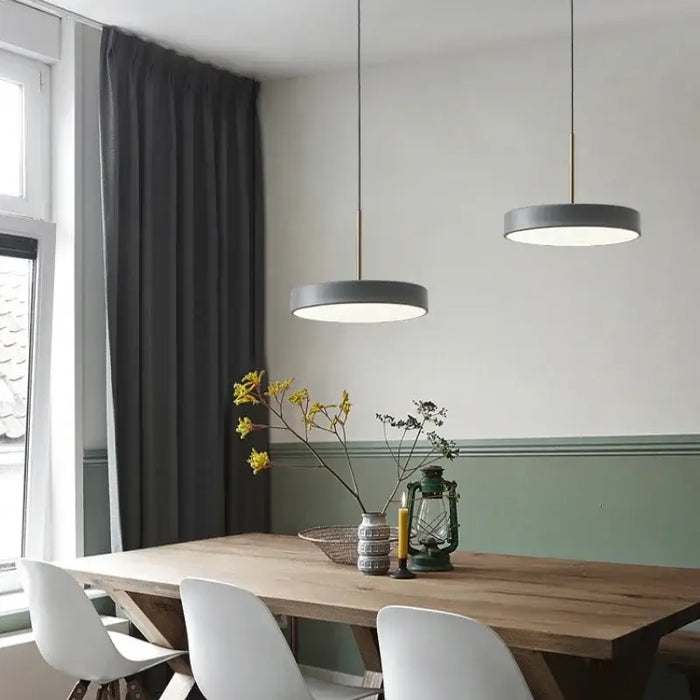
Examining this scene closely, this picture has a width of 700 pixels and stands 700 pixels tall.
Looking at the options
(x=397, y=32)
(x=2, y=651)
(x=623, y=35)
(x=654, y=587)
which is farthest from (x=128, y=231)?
(x=654, y=587)

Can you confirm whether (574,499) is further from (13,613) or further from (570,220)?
(13,613)

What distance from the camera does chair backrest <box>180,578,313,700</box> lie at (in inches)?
109

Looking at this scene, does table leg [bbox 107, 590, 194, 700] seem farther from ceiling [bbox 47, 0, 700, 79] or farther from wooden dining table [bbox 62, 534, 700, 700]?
ceiling [bbox 47, 0, 700, 79]

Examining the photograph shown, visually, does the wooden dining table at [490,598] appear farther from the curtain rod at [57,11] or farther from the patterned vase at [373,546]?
the curtain rod at [57,11]

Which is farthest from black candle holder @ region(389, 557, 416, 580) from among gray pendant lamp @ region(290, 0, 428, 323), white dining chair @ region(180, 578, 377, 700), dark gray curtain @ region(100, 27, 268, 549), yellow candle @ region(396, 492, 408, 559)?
dark gray curtain @ region(100, 27, 268, 549)

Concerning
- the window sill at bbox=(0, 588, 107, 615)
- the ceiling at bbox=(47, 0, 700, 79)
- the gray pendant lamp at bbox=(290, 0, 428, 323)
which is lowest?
the window sill at bbox=(0, 588, 107, 615)

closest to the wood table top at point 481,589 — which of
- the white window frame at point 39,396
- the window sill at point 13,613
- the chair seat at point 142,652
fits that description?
the chair seat at point 142,652

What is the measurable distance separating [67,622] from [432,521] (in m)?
1.11

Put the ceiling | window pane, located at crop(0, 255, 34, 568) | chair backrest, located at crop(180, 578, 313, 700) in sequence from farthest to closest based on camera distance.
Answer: window pane, located at crop(0, 255, 34, 568) → the ceiling → chair backrest, located at crop(180, 578, 313, 700)

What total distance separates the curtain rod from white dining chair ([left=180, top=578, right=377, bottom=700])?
236 centimetres

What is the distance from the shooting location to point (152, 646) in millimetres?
3512

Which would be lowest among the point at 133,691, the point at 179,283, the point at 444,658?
the point at 133,691

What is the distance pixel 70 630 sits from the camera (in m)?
3.22

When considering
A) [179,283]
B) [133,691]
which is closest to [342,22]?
[179,283]
